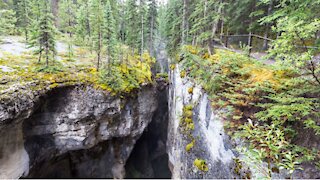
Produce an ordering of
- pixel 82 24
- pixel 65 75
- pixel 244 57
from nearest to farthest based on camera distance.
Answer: pixel 244 57, pixel 65 75, pixel 82 24

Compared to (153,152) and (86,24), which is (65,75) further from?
(153,152)

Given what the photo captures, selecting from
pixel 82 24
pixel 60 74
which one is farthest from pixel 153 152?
pixel 82 24

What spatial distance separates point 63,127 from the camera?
38.2 feet

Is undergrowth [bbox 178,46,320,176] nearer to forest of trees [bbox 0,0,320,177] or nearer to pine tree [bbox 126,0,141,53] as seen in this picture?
forest of trees [bbox 0,0,320,177]

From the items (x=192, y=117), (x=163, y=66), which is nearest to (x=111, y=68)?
(x=192, y=117)

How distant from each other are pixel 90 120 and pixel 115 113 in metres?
1.83

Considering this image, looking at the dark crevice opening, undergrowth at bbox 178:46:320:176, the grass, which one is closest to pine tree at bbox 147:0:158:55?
the dark crevice opening

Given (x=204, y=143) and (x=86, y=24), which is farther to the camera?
(x=86, y=24)

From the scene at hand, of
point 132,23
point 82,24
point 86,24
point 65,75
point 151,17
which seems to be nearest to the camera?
point 65,75

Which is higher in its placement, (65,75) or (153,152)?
(65,75)

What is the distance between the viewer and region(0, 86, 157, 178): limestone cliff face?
31.4 feet

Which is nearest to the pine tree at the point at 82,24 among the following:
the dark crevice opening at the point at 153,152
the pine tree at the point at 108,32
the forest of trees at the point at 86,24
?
the forest of trees at the point at 86,24

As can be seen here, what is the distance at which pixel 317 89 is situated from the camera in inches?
190

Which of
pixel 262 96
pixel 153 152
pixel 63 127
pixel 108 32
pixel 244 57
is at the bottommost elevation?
pixel 153 152
